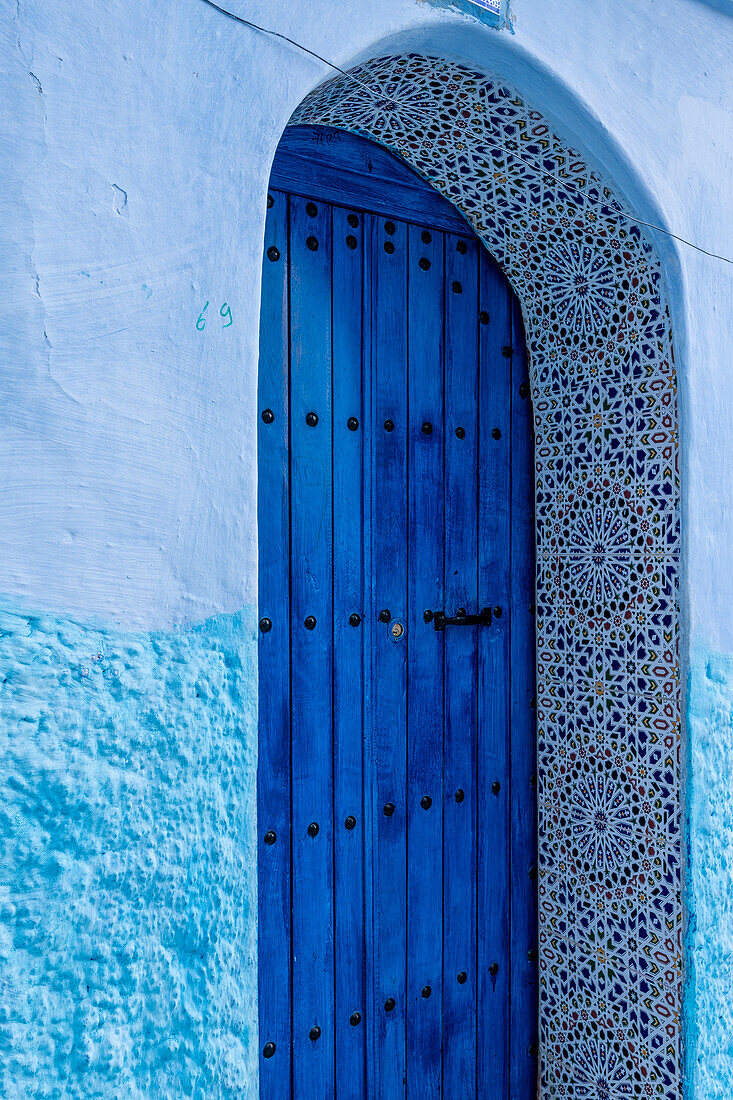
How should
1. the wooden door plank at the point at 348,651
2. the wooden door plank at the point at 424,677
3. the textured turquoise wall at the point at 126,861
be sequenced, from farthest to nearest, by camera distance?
the wooden door plank at the point at 424,677 < the wooden door plank at the point at 348,651 < the textured turquoise wall at the point at 126,861

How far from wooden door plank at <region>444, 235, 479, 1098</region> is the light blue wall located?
690 millimetres

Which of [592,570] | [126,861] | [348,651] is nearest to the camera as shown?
[126,861]

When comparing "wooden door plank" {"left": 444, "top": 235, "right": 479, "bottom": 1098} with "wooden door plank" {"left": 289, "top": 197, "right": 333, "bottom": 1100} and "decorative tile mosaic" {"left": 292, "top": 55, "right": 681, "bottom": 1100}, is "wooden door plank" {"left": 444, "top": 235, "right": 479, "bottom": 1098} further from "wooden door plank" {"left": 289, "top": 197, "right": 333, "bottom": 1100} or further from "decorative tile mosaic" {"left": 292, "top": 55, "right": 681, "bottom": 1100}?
"wooden door plank" {"left": 289, "top": 197, "right": 333, "bottom": 1100}

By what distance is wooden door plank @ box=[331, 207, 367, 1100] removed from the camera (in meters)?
1.79

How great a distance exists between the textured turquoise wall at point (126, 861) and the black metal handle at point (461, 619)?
73 cm

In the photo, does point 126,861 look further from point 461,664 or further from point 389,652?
point 461,664

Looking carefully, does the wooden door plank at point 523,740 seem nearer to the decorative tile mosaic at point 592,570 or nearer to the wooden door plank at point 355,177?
the decorative tile mosaic at point 592,570

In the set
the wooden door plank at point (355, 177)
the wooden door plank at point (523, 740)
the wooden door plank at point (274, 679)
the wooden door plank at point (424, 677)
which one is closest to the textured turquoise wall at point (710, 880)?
the wooden door plank at point (523, 740)

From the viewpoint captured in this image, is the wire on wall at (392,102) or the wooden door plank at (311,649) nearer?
the wire on wall at (392,102)

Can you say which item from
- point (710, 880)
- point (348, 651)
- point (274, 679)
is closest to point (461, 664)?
point (348, 651)

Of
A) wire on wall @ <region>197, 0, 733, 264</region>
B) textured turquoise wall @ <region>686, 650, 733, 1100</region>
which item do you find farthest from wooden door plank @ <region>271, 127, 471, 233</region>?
textured turquoise wall @ <region>686, 650, 733, 1100</region>

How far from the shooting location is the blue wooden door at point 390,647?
5.65 ft

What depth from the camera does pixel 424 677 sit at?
1944mm

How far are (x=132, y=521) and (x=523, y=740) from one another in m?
1.27
